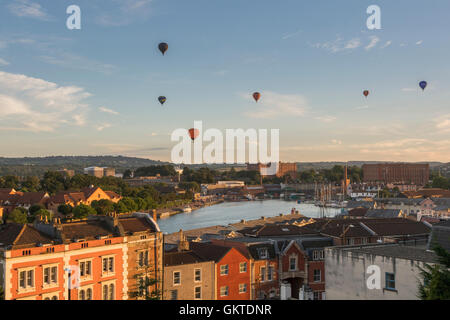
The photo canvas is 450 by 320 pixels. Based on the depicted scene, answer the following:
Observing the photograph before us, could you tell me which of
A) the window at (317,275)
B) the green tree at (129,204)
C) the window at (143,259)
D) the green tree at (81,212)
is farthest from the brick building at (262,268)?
the green tree at (129,204)

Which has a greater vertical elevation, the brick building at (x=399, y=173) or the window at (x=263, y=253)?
the brick building at (x=399, y=173)

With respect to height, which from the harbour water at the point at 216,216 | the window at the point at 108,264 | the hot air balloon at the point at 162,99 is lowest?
the harbour water at the point at 216,216

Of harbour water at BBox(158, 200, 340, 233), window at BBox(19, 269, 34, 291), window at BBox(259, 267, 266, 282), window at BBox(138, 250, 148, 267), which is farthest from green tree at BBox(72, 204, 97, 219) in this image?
window at BBox(19, 269, 34, 291)

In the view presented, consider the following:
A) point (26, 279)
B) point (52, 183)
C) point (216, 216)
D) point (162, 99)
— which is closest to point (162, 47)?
point (162, 99)

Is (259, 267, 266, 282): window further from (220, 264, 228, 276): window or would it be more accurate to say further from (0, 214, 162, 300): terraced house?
(0, 214, 162, 300): terraced house

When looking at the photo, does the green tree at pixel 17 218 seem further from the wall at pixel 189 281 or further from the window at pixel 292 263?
the window at pixel 292 263

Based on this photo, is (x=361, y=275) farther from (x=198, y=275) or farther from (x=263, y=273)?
(x=263, y=273)
